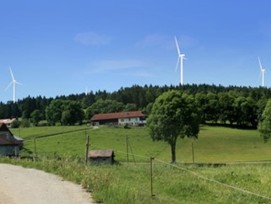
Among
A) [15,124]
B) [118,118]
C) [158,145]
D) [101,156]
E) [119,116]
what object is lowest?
[158,145]

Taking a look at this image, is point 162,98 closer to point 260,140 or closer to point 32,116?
point 260,140

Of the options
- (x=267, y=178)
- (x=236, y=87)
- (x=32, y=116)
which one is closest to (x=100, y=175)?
(x=267, y=178)

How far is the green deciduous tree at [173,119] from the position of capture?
71250 mm

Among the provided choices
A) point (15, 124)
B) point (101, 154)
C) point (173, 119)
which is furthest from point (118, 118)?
point (101, 154)

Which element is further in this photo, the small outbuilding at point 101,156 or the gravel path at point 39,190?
the small outbuilding at point 101,156

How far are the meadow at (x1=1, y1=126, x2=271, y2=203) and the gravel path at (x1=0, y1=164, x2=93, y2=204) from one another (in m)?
0.48

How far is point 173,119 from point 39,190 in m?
56.1

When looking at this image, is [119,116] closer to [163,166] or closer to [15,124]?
[15,124]

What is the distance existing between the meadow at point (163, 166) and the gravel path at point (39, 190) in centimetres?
48

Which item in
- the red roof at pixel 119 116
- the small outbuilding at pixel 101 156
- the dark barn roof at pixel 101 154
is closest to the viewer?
the small outbuilding at pixel 101 156

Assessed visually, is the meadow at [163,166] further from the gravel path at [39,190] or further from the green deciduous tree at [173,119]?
the green deciduous tree at [173,119]

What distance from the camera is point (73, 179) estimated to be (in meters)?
18.6

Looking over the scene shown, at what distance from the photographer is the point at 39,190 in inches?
640

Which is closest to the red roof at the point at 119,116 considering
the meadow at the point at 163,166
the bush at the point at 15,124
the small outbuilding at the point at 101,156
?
the bush at the point at 15,124
